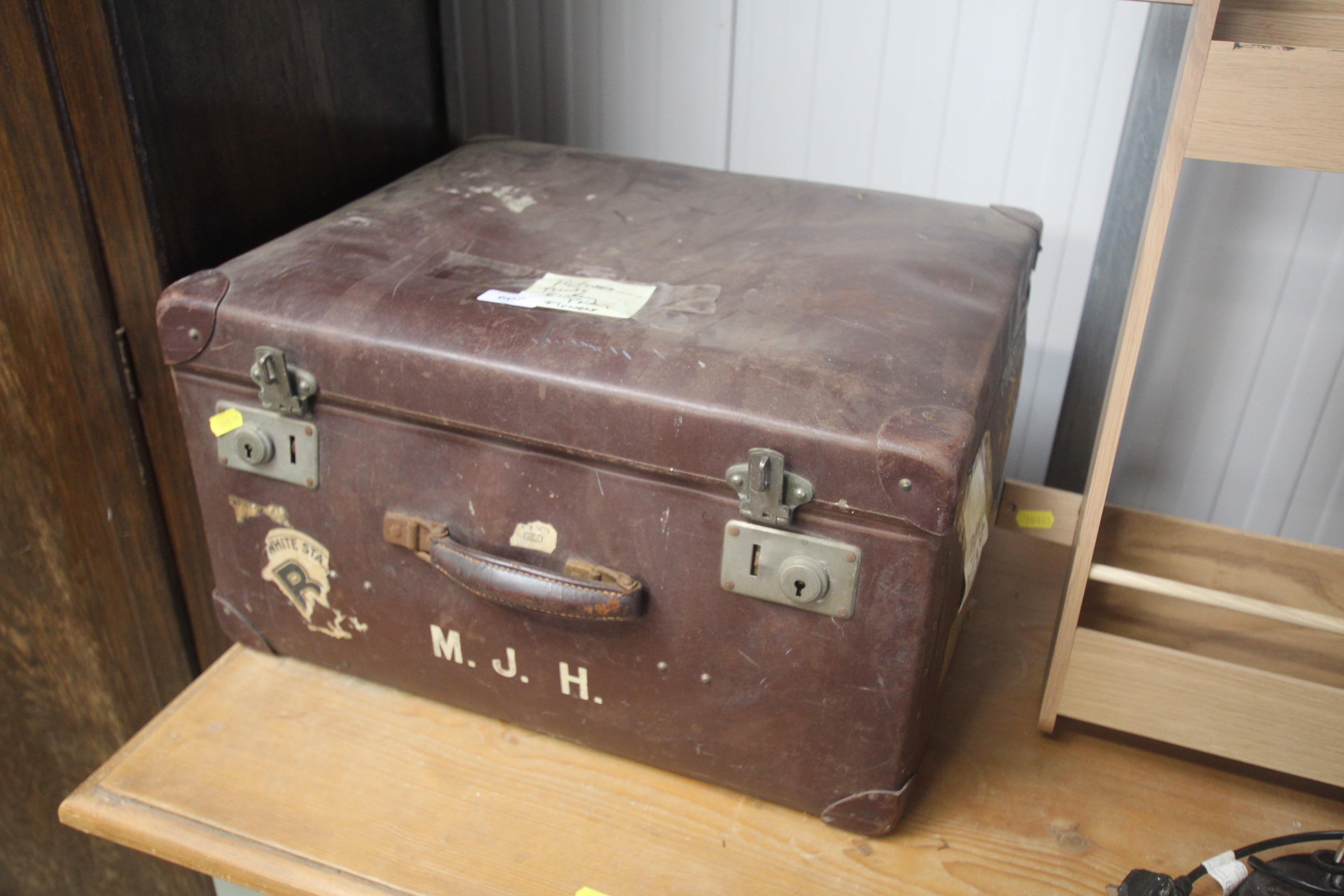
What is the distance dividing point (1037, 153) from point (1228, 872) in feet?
2.67

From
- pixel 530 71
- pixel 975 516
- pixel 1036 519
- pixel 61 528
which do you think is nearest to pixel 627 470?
pixel 975 516

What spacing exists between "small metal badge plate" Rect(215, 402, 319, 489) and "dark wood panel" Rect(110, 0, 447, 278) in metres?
0.20

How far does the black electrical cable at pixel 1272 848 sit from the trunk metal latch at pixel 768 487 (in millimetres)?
414

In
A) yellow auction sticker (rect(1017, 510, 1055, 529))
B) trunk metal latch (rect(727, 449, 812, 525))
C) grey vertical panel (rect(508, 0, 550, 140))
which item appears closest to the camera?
trunk metal latch (rect(727, 449, 812, 525))

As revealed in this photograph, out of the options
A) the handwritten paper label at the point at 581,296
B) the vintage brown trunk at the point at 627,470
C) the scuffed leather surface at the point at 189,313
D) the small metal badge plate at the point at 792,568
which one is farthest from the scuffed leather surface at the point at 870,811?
the scuffed leather surface at the point at 189,313

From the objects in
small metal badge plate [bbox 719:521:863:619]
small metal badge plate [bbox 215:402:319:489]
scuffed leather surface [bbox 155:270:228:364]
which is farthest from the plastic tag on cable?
scuffed leather surface [bbox 155:270:228:364]

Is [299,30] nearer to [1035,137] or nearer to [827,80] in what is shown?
[827,80]

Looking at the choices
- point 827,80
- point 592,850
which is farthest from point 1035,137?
point 592,850

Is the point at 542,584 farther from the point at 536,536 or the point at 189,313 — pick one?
the point at 189,313

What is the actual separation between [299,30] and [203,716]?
0.68 metres

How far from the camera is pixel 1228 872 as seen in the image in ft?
2.44

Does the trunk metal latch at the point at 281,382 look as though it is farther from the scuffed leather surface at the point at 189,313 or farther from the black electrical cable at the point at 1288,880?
the black electrical cable at the point at 1288,880

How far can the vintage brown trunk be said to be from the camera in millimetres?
697

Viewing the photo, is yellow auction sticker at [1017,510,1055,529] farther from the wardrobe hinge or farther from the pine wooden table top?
the wardrobe hinge
